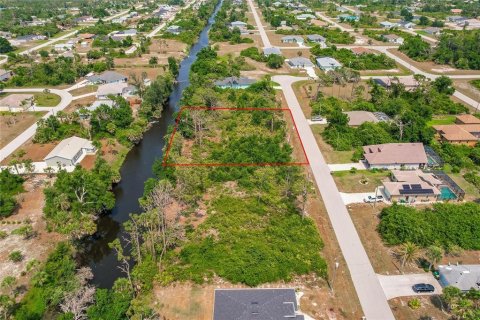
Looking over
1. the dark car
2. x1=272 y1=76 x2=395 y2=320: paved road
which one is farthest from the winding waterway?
the dark car

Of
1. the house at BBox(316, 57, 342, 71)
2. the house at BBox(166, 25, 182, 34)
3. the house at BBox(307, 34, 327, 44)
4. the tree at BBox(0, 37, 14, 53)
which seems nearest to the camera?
the house at BBox(316, 57, 342, 71)

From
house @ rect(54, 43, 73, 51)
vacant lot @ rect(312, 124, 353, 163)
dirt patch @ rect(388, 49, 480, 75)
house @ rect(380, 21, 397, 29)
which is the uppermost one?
house @ rect(380, 21, 397, 29)

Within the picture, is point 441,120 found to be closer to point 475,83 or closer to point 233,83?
point 475,83

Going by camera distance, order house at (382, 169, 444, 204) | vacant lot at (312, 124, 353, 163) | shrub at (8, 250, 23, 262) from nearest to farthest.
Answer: shrub at (8, 250, 23, 262) → house at (382, 169, 444, 204) → vacant lot at (312, 124, 353, 163)

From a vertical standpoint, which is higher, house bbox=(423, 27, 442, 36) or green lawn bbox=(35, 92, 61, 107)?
house bbox=(423, 27, 442, 36)

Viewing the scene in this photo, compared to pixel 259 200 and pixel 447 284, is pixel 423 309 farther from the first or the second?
pixel 259 200

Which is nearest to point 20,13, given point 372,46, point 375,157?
point 372,46

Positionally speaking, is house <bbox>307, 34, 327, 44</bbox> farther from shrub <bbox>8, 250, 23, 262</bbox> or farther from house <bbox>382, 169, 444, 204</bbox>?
shrub <bbox>8, 250, 23, 262</bbox>

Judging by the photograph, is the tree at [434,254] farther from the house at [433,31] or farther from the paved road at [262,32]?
the house at [433,31]
